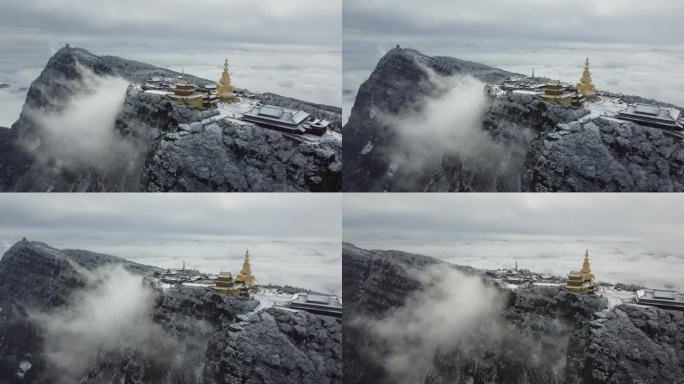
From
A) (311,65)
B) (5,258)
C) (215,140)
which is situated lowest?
(5,258)

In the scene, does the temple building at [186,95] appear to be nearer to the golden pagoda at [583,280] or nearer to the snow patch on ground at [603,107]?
the snow patch on ground at [603,107]

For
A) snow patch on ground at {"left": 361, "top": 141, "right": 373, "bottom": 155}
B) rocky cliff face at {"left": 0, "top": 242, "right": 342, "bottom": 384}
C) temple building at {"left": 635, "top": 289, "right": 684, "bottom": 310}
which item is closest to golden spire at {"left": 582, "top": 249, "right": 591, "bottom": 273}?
temple building at {"left": 635, "top": 289, "right": 684, "bottom": 310}

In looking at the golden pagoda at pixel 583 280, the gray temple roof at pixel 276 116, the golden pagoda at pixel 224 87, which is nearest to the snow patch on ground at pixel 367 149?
the gray temple roof at pixel 276 116

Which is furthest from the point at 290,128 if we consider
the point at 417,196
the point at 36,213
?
the point at 36,213

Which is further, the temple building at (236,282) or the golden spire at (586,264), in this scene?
the temple building at (236,282)

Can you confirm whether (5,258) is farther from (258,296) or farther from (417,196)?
(417,196)
